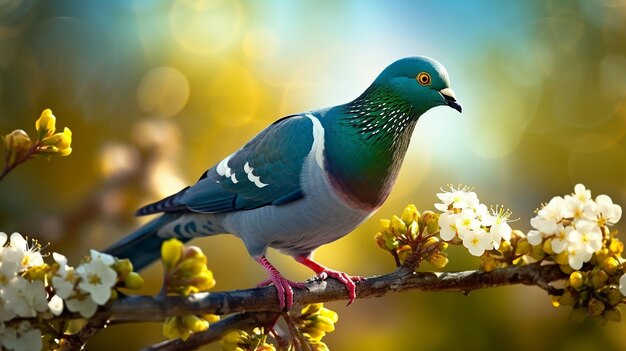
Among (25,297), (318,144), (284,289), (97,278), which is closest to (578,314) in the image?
(284,289)

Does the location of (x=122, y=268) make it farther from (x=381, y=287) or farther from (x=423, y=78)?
(x=423, y=78)

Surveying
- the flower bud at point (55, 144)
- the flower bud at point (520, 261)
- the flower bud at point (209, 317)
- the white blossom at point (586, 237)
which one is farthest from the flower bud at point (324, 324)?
the flower bud at point (55, 144)

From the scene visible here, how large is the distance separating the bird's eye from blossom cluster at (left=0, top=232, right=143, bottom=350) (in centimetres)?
95

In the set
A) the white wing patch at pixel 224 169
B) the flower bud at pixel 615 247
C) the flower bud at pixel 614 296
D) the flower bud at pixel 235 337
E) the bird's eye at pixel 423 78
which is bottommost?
the flower bud at pixel 235 337

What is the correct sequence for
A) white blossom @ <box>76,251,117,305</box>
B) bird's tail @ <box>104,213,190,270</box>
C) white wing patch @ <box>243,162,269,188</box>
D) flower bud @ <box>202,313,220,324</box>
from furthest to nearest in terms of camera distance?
1. bird's tail @ <box>104,213,190,270</box>
2. white wing patch @ <box>243,162,269,188</box>
3. flower bud @ <box>202,313,220,324</box>
4. white blossom @ <box>76,251,117,305</box>

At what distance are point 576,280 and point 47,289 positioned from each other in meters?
1.05

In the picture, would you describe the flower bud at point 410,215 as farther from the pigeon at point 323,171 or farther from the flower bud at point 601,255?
the flower bud at point 601,255

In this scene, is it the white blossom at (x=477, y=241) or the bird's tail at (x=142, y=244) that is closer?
the white blossom at (x=477, y=241)

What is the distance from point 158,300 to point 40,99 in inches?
112

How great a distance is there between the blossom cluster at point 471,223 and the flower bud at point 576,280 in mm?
153

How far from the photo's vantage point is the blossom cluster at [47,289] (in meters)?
1.14

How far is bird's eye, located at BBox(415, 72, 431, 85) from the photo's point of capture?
1.79 metres

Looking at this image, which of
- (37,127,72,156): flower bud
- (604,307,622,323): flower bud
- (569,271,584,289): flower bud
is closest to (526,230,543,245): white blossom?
(569,271,584,289): flower bud

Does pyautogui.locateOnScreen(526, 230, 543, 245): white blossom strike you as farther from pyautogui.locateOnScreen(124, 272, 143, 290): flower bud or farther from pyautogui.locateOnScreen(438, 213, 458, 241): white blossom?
pyautogui.locateOnScreen(124, 272, 143, 290): flower bud
